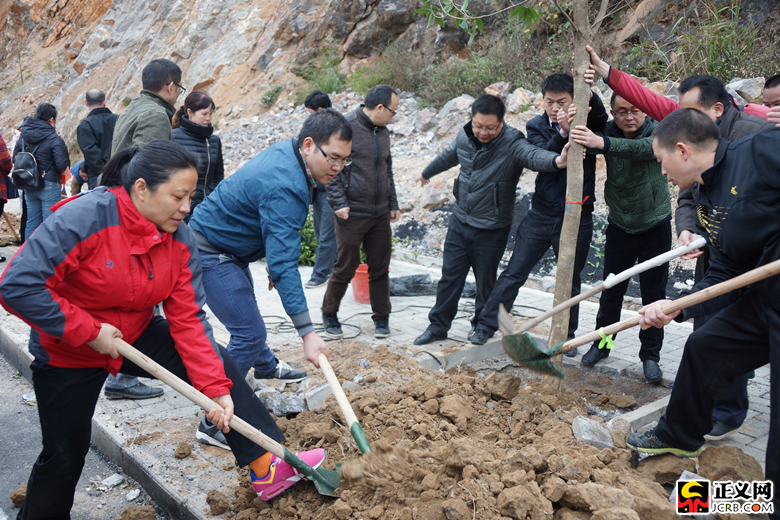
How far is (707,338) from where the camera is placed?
286 centimetres

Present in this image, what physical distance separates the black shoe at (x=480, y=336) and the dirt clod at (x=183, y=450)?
2560 millimetres

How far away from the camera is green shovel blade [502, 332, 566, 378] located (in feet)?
11.0

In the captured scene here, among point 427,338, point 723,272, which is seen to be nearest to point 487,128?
point 427,338

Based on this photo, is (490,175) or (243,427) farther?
(490,175)

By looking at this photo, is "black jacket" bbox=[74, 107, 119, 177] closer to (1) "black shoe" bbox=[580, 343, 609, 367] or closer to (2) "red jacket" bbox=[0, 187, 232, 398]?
(2) "red jacket" bbox=[0, 187, 232, 398]

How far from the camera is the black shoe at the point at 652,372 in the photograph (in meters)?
4.28

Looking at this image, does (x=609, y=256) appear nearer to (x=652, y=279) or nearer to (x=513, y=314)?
(x=652, y=279)

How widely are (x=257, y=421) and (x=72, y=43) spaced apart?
27.8 metres

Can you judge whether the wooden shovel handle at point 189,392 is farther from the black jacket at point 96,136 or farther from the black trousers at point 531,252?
the black jacket at point 96,136

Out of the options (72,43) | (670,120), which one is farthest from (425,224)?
(72,43)

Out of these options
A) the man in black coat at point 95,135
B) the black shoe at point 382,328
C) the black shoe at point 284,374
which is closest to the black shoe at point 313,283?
the black shoe at point 382,328

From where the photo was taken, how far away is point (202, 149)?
513 centimetres

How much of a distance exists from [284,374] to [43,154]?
17.7ft

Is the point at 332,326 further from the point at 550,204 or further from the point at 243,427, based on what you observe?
the point at 243,427
